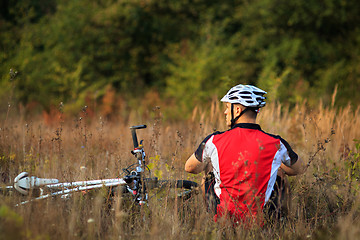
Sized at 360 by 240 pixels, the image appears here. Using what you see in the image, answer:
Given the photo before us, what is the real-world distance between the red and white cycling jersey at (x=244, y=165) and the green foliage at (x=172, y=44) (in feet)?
34.5

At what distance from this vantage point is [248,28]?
2064cm

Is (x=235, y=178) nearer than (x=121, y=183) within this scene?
Yes

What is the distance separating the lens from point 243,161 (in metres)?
3.49

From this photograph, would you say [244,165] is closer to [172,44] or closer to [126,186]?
[126,186]

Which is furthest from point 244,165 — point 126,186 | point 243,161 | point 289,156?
point 126,186

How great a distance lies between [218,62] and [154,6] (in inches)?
322

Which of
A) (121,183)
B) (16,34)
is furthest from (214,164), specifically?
(16,34)

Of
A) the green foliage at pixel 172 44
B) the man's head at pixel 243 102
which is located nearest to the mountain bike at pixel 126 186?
the man's head at pixel 243 102

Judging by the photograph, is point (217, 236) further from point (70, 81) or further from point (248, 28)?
point (248, 28)

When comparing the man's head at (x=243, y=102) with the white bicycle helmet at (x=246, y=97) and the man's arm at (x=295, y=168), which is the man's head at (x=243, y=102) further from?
the man's arm at (x=295, y=168)

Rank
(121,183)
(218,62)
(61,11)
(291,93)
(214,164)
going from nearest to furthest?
1. (214,164)
2. (121,183)
3. (291,93)
4. (218,62)
5. (61,11)

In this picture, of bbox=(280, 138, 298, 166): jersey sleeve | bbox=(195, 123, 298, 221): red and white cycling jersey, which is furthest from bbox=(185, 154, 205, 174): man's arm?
bbox=(280, 138, 298, 166): jersey sleeve

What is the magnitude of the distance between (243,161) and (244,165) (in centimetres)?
4

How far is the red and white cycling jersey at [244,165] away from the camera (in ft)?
11.5
